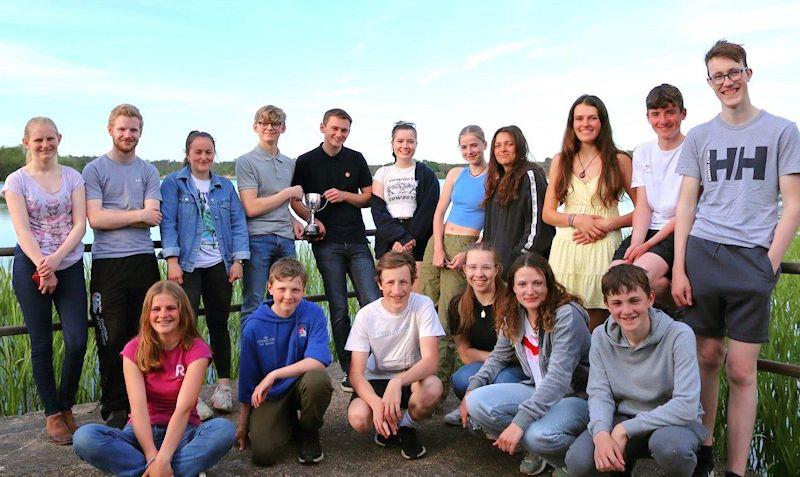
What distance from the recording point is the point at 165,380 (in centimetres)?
310

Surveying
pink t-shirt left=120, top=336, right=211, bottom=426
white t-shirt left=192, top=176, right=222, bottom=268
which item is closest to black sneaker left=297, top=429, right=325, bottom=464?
pink t-shirt left=120, top=336, right=211, bottom=426

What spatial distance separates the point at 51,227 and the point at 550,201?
2582 mm

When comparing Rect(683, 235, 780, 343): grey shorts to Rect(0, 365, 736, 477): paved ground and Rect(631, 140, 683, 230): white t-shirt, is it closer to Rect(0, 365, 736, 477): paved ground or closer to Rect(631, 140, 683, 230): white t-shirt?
Rect(631, 140, 683, 230): white t-shirt

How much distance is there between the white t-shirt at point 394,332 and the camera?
136 inches

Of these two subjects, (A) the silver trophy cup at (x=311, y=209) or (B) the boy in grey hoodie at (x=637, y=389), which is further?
(A) the silver trophy cup at (x=311, y=209)

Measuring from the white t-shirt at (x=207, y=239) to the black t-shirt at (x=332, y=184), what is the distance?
2.28 ft

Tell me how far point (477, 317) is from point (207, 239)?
1.59m

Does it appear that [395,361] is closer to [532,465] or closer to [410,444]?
[410,444]

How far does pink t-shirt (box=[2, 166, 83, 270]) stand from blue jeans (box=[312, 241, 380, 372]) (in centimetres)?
148

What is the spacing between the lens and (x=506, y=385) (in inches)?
126

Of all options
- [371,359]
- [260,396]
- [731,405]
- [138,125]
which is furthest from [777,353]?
[138,125]

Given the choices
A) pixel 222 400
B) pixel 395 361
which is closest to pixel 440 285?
pixel 395 361

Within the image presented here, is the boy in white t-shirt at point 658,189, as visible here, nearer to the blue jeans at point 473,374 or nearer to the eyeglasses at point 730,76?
the eyeglasses at point 730,76

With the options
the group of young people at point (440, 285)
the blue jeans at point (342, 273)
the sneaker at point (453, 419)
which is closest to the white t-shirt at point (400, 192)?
the group of young people at point (440, 285)
